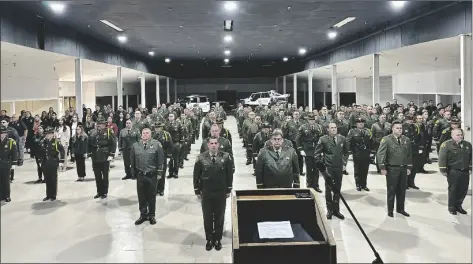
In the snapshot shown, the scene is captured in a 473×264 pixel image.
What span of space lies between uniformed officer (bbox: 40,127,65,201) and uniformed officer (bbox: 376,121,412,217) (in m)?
6.47

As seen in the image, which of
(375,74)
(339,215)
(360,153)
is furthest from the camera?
(375,74)

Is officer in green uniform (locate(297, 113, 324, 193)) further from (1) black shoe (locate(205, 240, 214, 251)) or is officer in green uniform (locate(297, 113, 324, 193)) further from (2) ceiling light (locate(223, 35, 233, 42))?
(2) ceiling light (locate(223, 35, 233, 42))

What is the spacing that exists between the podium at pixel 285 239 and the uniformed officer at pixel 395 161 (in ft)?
13.2

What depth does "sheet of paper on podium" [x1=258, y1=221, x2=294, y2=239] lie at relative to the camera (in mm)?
3465

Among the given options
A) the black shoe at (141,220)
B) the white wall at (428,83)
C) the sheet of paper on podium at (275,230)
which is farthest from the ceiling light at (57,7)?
the white wall at (428,83)

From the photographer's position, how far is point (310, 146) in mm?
10344

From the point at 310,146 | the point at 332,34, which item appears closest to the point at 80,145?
the point at 310,146

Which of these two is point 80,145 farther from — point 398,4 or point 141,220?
point 398,4

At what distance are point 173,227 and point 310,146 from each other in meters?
4.14

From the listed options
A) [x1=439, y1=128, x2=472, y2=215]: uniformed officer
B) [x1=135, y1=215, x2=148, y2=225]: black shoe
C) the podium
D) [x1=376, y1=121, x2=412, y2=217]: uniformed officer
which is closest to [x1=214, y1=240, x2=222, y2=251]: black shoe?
[x1=135, y1=215, x2=148, y2=225]: black shoe

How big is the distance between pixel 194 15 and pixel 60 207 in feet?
22.5

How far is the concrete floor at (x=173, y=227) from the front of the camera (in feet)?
20.3

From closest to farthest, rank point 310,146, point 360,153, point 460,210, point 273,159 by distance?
point 273,159
point 460,210
point 360,153
point 310,146

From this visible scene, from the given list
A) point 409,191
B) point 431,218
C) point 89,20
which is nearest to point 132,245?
point 431,218
